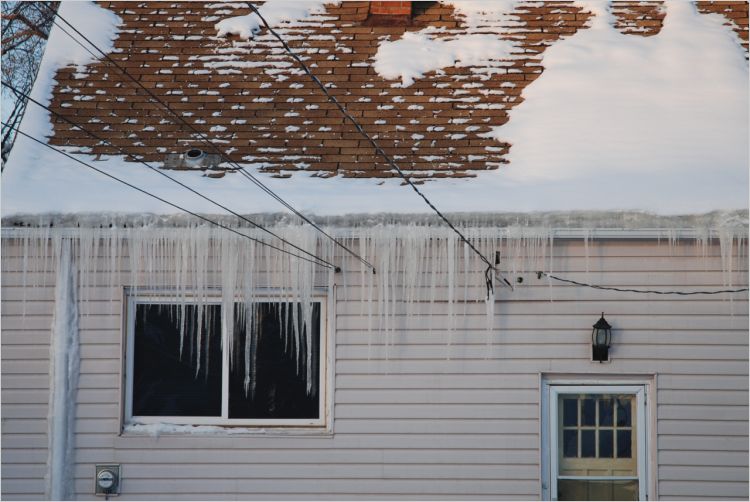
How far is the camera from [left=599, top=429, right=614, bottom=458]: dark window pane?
21.1 feet

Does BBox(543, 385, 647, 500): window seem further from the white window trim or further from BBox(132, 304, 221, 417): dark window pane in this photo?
BBox(132, 304, 221, 417): dark window pane

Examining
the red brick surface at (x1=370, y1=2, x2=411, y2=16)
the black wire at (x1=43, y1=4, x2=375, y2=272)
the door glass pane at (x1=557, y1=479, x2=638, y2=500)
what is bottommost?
the door glass pane at (x1=557, y1=479, x2=638, y2=500)

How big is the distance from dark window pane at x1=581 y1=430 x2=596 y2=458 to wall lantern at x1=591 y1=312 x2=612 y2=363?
59 cm

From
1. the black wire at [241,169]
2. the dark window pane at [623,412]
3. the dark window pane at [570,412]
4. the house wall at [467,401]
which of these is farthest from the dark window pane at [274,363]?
the dark window pane at [623,412]

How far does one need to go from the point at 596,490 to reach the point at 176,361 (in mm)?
3389

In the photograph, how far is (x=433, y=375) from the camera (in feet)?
20.9

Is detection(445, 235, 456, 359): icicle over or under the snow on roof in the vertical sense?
under

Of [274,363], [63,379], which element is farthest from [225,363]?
[63,379]

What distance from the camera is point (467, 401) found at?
6.33 m

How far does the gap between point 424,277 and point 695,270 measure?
205cm

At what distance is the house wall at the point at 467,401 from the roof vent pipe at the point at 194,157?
158 centimetres

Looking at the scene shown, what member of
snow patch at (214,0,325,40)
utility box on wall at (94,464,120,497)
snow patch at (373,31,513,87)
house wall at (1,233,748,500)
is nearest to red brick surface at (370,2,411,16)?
snow patch at (373,31,513,87)

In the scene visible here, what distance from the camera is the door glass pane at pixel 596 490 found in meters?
6.36

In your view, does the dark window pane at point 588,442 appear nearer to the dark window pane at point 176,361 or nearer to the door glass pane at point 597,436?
the door glass pane at point 597,436
